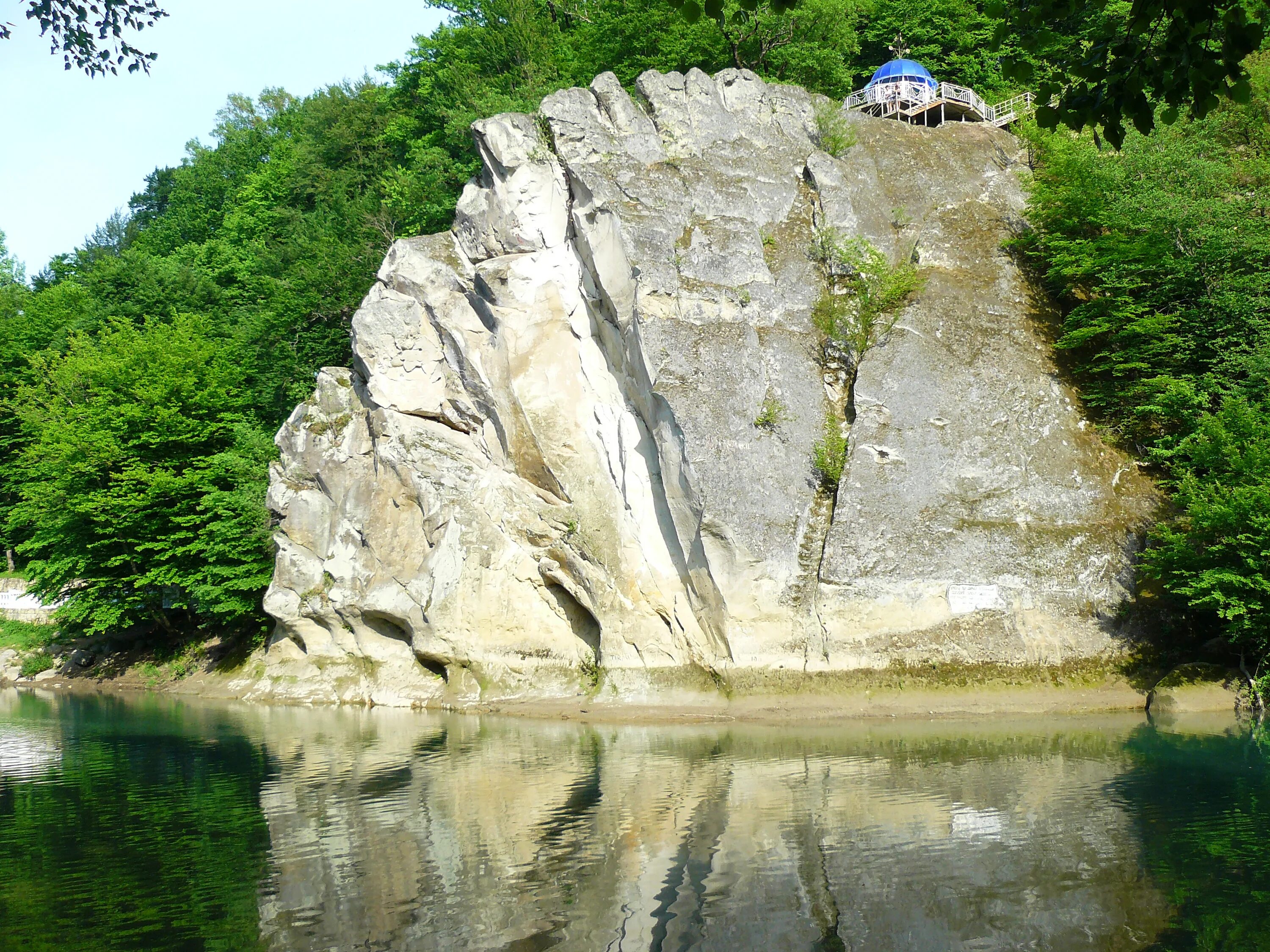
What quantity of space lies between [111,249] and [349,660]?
37676 mm

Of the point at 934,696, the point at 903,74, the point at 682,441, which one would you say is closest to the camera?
the point at 934,696

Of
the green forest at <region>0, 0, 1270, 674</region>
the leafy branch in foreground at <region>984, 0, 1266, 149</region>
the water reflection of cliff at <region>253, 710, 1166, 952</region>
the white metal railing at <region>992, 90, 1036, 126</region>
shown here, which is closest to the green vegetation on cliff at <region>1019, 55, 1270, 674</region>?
the green forest at <region>0, 0, 1270, 674</region>

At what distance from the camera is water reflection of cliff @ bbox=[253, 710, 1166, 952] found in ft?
29.6

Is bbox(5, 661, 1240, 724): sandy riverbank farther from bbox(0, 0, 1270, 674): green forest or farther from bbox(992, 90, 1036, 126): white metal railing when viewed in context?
bbox(992, 90, 1036, 126): white metal railing

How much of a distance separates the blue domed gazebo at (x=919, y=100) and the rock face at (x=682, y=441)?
216 cm

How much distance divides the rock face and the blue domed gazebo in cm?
216

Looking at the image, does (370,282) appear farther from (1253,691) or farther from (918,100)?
(1253,691)

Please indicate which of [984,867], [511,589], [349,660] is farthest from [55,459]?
[984,867]

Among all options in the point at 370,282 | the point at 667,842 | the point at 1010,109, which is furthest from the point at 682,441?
the point at 1010,109

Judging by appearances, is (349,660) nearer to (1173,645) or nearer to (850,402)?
(850,402)

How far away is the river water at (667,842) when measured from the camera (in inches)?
357

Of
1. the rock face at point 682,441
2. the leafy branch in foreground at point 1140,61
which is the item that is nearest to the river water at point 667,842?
the rock face at point 682,441

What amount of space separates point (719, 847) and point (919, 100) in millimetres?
27423

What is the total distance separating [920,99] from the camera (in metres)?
32.2
